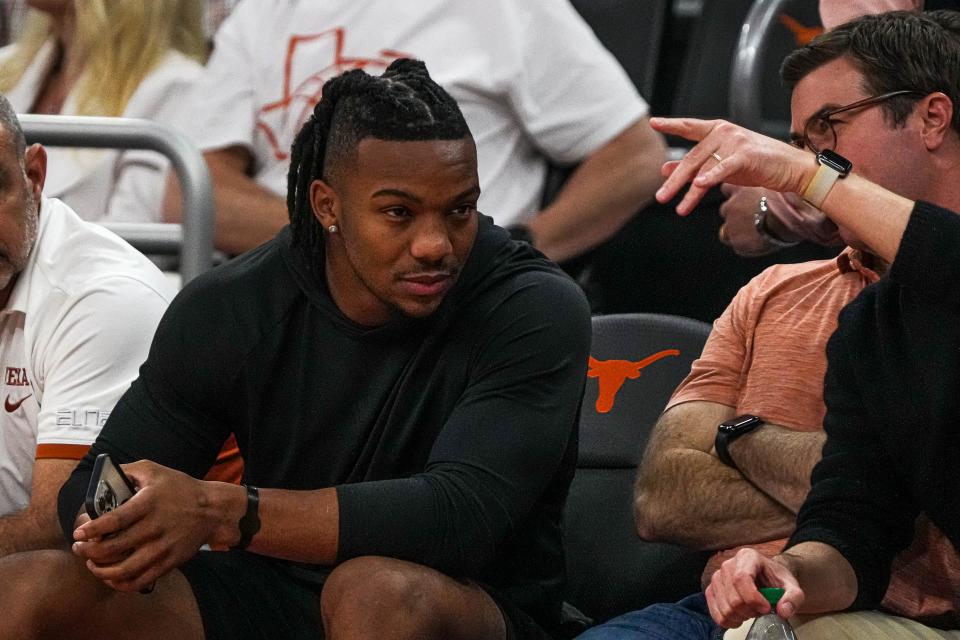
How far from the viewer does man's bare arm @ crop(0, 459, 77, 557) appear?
2338mm

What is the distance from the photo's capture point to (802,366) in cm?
239

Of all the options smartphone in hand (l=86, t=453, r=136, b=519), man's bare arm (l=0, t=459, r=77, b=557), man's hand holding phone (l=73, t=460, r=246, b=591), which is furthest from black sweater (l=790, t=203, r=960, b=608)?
man's bare arm (l=0, t=459, r=77, b=557)

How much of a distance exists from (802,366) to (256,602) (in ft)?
2.90

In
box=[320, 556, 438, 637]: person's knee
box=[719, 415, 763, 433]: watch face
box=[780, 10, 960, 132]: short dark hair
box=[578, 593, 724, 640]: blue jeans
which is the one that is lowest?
box=[578, 593, 724, 640]: blue jeans

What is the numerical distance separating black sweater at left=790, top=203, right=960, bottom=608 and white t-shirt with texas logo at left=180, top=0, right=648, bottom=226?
1461mm

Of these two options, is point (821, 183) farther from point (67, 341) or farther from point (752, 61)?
point (752, 61)

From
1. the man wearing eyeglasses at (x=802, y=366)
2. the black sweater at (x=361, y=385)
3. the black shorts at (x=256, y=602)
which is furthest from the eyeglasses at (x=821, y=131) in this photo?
the black shorts at (x=256, y=602)

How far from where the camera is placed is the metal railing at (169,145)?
290 centimetres

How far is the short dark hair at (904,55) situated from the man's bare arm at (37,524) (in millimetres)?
1306

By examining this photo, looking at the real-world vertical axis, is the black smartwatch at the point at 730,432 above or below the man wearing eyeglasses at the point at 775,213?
below

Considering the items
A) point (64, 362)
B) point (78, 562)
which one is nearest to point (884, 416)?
point (78, 562)

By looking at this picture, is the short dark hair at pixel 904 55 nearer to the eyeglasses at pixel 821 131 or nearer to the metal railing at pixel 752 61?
the eyeglasses at pixel 821 131

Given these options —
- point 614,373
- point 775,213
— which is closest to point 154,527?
point 614,373

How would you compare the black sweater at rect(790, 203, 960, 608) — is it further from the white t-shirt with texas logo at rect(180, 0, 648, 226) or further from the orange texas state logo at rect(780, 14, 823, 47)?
the orange texas state logo at rect(780, 14, 823, 47)
